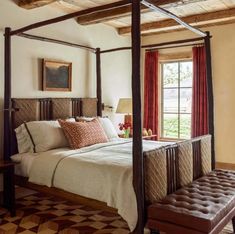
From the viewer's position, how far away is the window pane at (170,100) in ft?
18.6

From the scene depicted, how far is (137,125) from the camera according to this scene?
2.39 meters

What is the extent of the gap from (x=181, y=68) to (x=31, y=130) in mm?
3110

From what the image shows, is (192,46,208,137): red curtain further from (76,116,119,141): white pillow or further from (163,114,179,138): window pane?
(76,116,119,141): white pillow

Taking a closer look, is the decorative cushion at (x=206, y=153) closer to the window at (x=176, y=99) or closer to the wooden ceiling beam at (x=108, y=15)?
the wooden ceiling beam at (x=108, y=15)

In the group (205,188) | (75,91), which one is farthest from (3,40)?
(205,188)

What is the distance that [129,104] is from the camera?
500 cm

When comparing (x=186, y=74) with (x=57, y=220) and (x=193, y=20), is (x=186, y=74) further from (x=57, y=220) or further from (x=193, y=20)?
(x=57, y=220)

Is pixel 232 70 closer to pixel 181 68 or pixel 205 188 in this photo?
pixel 181 68

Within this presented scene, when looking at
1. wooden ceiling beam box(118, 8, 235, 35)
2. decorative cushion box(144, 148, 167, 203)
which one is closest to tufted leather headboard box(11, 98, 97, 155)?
wooden ceiling beam box(118, 8, 235, 35)

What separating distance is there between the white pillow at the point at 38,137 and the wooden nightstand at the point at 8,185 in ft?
1.10

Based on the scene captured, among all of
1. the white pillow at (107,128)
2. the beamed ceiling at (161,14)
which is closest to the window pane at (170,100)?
the beamed ceiling at (161,14)

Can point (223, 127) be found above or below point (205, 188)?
above

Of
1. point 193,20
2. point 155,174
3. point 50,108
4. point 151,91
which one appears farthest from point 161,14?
point 155,174

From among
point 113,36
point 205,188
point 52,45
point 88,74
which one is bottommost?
point 205,188
